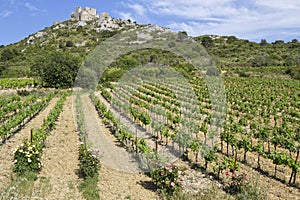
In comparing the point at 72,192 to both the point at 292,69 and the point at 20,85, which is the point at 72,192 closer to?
the point at 20,85

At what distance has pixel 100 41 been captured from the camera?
63.2 m

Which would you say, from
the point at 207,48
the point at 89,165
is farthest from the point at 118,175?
the point at 207,48

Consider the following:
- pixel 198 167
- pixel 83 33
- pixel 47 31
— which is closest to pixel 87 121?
pixel 198 167

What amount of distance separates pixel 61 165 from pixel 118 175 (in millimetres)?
1974

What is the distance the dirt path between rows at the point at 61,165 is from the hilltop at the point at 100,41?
3208 cm

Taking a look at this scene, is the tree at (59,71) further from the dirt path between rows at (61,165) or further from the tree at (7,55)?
the tree at (7,55)

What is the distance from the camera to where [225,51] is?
6731 centimetres

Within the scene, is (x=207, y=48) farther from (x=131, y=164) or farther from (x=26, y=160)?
(x=26, y=160)

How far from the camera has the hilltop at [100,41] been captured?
49.8 meters

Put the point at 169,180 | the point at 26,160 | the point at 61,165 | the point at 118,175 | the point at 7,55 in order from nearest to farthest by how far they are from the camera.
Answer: the point at 169,180
the point at 26,160
the point at 118,175
the point at 61,165
the point at 7,55

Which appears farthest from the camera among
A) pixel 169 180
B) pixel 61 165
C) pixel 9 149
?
pixel 9 149

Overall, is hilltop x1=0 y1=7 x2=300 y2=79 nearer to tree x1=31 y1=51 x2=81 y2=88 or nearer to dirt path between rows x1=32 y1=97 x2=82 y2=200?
tree x1=31 y1=51 x2=81 y2=88

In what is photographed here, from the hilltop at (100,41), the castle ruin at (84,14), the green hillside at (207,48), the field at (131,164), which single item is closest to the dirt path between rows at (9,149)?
the field at (131,164)

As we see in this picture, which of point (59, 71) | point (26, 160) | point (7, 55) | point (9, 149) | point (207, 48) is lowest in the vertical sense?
point (9, 149)
